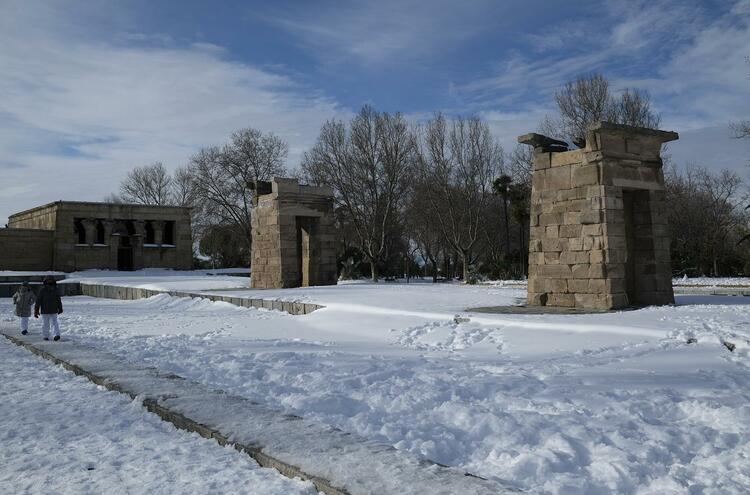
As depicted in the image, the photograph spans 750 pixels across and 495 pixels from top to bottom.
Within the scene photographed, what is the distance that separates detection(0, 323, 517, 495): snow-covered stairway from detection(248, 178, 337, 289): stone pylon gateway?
1488 cm

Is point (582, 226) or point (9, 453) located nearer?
point (9, 453)

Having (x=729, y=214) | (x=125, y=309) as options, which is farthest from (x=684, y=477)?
(x=729, y=214)

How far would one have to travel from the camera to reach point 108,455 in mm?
4539

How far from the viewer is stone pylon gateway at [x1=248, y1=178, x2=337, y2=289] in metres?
21.9

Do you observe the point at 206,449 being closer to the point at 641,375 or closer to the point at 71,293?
the point at 641,375

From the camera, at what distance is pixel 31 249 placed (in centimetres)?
4341

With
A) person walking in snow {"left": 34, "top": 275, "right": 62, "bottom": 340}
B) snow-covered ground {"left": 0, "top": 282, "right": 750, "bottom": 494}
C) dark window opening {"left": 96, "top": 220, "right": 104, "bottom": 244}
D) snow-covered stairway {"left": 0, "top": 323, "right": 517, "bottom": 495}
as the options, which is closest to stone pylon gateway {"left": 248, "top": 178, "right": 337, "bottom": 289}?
snow-covered ground {"left": 0, "top": 282, "right": 750, "bottom": 494}

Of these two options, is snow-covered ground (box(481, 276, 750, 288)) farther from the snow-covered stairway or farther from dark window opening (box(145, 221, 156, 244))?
dark window opening (box(145, 221, 156, 244))

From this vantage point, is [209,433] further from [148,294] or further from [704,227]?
Answer: [704,227]

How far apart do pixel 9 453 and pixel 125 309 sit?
1584 centimetres

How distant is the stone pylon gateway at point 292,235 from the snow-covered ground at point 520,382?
9.14 metres

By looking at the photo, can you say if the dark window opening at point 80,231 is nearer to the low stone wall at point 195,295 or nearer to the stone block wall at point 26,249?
the stone block wall at point 26,249

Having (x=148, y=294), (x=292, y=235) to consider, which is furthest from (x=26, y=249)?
(x=292, y=235)

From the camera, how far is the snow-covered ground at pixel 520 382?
4.28m
